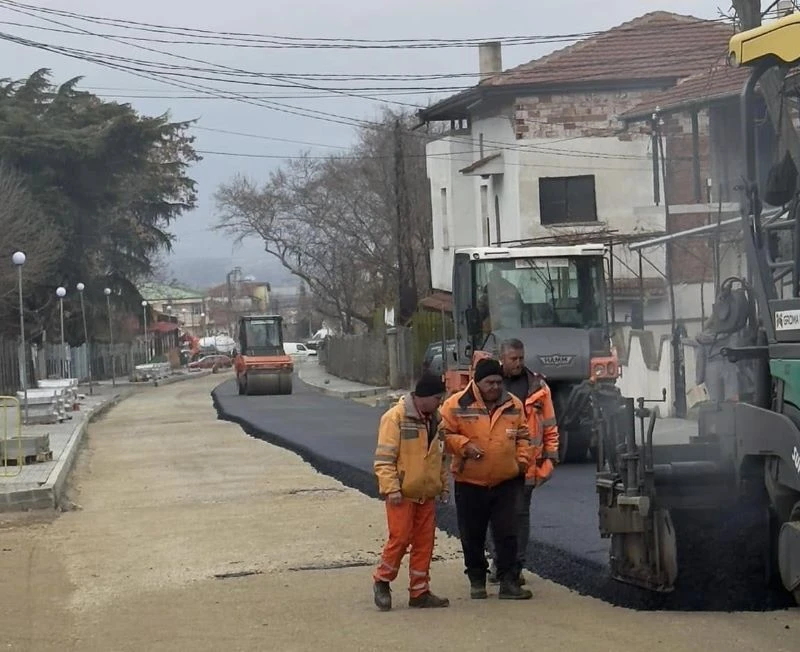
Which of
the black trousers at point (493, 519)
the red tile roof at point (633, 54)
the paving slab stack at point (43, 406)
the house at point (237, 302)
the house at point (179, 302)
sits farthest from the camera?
the house at point (237, 302)

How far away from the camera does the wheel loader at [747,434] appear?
309 inches

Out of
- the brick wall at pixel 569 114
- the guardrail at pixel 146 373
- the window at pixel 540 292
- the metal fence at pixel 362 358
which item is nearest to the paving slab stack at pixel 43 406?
the brick wall at pixel 569 114

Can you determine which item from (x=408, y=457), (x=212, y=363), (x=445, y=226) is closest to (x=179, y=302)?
(x=212, y=363)

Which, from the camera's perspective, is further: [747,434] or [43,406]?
[43,406]

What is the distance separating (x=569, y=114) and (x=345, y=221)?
106ft

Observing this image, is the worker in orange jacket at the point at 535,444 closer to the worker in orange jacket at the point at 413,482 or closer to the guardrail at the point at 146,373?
the worker in orange jacket at the point at 413,482

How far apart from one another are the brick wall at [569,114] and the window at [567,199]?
123 centimetres

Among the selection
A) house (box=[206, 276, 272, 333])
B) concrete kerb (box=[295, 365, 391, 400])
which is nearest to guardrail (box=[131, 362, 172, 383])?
concrete kerb (box=[295, 365, 391, 400])

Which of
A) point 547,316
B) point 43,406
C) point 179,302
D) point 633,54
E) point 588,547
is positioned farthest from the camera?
point 179,302

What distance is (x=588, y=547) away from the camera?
11.9 meters

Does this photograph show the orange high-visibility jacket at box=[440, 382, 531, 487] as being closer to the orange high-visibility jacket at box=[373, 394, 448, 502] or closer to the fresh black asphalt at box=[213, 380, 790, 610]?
the orange high-visibility jacket at box=[373, 394, 448, 502]

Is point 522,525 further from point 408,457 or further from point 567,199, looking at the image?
point 567,199

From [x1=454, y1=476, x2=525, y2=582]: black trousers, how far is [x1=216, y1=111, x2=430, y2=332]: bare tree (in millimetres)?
53528

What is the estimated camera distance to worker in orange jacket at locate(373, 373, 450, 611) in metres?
9.83
